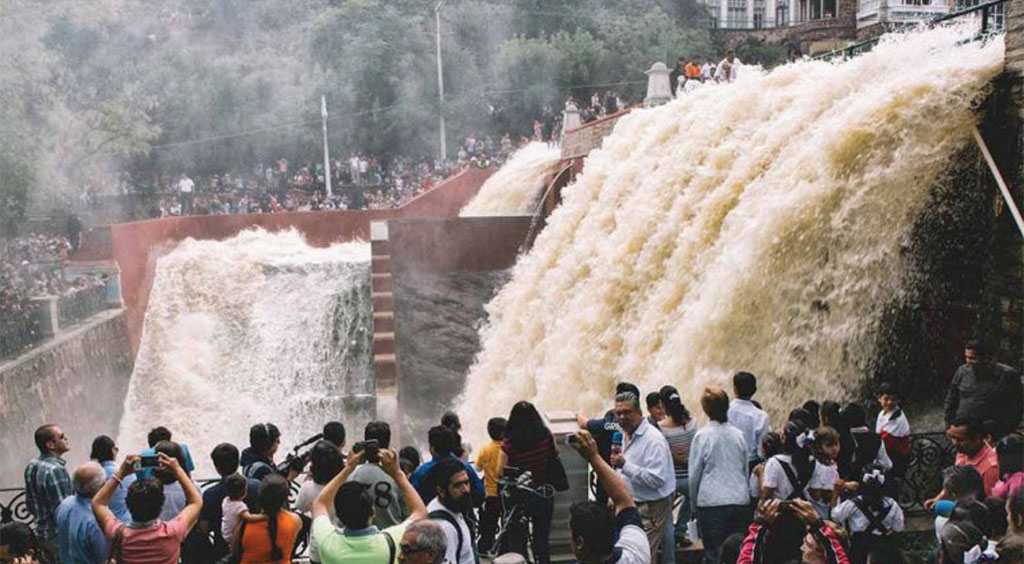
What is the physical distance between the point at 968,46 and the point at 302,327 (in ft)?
44.3

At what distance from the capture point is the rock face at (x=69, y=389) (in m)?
15.2

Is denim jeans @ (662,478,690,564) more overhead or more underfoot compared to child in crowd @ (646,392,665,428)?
more underfoot

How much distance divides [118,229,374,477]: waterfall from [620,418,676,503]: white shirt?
13.3 meters

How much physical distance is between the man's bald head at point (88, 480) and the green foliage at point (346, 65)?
32.5m

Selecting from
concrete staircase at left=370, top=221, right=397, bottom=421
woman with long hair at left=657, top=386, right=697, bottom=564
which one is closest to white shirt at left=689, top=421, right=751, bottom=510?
woman with long hair at left=657, top=386, right=697, bottom=564

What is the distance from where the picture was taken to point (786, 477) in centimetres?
500

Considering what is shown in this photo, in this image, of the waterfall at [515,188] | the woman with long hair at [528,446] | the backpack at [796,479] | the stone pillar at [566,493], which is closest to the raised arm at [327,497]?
the woman with long hair at [528,446]

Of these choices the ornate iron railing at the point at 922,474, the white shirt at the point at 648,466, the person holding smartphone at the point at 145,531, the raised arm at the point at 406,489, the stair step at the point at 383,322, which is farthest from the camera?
the stair step at the point at 383,322

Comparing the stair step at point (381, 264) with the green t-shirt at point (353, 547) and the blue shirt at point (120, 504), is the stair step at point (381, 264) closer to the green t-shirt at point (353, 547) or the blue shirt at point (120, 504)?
the blue shirt at point (120, 504)

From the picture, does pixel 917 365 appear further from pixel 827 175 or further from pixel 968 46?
pixel 968 46

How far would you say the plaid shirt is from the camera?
18.9ft

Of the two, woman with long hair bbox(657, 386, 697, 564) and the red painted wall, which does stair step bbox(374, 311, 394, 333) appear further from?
woman with long hair bbox(657, 386, 697, 564)

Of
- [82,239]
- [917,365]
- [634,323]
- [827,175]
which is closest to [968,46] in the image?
[827,175]

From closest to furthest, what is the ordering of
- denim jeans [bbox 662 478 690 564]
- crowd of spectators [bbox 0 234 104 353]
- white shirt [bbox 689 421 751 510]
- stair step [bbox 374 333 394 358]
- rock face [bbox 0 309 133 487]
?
white shirt [bbox 689 421 751 510], denim jeans [bbox 662 478 690 564], rock face [bbox 0 309 133 487], crowd of spectators [bbox 0 234 104 353], stair step [bbox 374 333 394 358]
